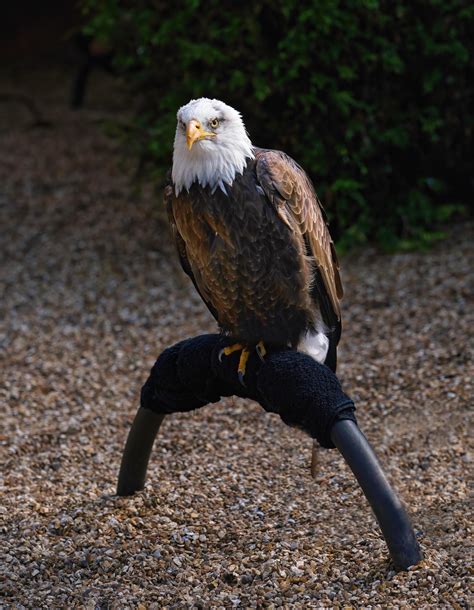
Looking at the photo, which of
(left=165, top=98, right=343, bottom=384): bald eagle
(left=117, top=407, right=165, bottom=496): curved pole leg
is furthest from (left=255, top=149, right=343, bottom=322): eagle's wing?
(left=117, top=407, right=165, bottom=496): curved pole leg

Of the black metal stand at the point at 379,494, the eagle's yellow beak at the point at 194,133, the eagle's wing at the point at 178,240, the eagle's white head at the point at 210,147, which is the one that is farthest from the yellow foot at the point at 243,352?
the eagle's yellow beak at the point at 194,133

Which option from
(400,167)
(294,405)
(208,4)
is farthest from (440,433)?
(208,4)

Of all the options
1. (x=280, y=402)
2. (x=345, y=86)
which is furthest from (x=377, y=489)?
(x=345, y=86)

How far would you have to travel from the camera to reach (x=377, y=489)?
2.43 meters

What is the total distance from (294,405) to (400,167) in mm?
3571

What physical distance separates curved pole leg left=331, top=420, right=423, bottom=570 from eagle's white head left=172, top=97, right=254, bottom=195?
792 mm

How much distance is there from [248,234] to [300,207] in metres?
0.22

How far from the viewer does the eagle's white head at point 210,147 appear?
2.57 meters

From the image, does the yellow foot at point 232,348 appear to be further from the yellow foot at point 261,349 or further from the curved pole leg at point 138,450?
the curved pole leg at point 138,450

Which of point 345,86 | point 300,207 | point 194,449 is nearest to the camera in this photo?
point 300,207

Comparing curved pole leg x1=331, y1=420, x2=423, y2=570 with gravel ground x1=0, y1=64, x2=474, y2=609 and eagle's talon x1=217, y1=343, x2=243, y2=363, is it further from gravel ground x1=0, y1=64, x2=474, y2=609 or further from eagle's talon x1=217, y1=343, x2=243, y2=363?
eagle's talon x1=217, y1=343, x2=243, y2=363

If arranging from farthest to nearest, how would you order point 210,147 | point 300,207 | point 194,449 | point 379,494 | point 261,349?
1. point 194,449
2. point 261,349
3. point 300,207
4. point 210,147
5. point 379,494

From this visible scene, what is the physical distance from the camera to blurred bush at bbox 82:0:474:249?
536 cm

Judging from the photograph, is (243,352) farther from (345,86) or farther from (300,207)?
(345,86)
